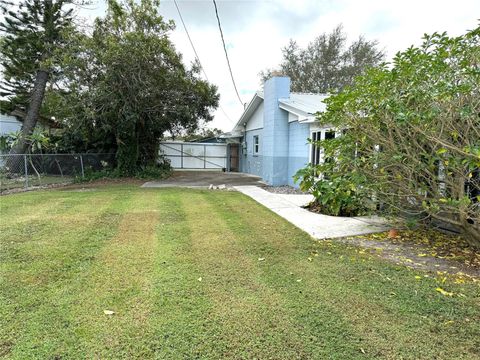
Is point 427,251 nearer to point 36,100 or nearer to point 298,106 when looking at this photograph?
point 298,106

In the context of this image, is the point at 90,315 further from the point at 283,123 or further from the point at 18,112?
the point at 18,112

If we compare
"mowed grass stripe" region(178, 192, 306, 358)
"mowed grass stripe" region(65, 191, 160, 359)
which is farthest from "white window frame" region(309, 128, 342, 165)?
"mowed grass stripe" region(65, 191, 160, 359)

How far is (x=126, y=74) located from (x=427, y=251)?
11.5 meters

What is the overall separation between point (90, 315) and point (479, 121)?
16.7 ft

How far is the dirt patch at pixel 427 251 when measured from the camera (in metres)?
4.13

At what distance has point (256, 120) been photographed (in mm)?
17469

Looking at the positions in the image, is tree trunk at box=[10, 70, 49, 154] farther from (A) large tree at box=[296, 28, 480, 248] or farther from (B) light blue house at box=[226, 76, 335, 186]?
(A) large tree at box=[296, 28, 480, 248]

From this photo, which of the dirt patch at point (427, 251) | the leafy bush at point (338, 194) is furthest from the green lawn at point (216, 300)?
the leafy bush at point (338, 194)

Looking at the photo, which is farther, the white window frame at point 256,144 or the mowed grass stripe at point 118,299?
the white window frame at point 256,144

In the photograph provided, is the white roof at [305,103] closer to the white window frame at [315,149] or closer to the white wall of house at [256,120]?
the white window frame at [315,149]

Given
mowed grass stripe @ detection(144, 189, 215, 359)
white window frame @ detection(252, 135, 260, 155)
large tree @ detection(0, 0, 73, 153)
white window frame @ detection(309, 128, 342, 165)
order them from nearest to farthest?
mowed grass stripe @ detection(144, 189, 215, 359) < white window frame @ detection(309, 128, 342, 165) < large tree @ detection(0, 0, 73, 153) < white window frame @ detection(252, 135, 260, 155)

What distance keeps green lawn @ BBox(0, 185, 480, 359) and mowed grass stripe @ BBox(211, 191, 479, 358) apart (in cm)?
1

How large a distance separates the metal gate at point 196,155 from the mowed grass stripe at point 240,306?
18.9 meters

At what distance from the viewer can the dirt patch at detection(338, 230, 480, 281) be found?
13.6 feet
